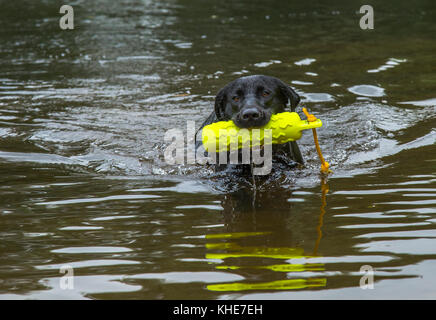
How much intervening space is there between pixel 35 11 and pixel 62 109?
10.5 metres

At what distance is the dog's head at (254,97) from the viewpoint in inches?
250

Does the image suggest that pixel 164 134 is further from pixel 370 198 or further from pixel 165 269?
pixel 165 269

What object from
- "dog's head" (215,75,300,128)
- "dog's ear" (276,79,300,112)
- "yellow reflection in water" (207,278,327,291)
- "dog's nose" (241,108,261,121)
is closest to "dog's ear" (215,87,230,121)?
"dog's head" (215,75,300,128)

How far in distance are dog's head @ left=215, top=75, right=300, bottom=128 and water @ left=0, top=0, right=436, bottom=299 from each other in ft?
2.37

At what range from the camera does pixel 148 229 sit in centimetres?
457

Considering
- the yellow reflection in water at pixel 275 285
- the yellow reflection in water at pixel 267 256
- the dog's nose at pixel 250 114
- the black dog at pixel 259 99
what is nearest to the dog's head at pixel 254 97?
the black dog at pixel 259 99

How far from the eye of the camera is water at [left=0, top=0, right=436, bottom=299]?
3.69 m

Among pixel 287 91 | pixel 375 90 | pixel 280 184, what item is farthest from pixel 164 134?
pixel 375 90

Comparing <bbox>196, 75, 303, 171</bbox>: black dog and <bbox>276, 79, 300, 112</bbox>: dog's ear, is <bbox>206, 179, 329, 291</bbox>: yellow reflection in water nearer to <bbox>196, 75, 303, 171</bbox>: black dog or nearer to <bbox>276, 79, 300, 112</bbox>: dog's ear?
<bbox>196, 75, 303, 171</bbox>: black dog

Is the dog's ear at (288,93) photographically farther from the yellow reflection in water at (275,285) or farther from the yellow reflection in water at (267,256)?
the yellow reflection in water at (275,285)

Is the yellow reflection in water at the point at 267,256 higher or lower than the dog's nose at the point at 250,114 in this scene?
lower

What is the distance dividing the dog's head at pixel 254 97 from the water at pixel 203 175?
72cm

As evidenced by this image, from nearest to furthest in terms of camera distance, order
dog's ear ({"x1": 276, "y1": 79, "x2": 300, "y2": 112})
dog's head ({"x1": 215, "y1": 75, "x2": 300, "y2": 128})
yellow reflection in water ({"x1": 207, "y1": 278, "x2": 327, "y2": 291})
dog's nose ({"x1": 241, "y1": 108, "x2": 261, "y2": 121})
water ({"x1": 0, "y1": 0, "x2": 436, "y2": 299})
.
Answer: yellow reflection in water ({"x1": 207, "y1": 278, "x2": 327, "y2": 291}) → water ({"x1": 0, "y1": 0, "x2": 436, "y2": 299}) → dog's nose ({"x1": 241, "y1": 108, "x2": 261, "y2": 121}) → dog's head ({"x1": 215, "y1": 75, "x2": 300, "y2": 128}) → dog's ear ({"x1": 276, "y1": 79, "x2": 300, "y2": 112})
